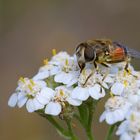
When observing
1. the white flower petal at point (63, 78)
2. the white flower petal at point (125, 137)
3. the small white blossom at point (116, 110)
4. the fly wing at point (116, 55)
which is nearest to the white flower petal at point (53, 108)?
the white flower petal at point (63, 78)

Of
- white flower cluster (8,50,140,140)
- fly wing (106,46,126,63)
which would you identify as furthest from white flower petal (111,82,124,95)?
fly wing (106,46,126,63)

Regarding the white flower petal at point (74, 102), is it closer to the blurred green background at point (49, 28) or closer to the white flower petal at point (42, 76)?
the white flower petal at point (42, 76)

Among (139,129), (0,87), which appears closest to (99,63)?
(139,129)

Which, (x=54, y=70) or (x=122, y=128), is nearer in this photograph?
(x=122, y=128)

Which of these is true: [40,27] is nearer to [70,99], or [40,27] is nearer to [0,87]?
[0,87]

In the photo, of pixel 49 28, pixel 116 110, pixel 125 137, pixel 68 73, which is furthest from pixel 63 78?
pixel 49 28

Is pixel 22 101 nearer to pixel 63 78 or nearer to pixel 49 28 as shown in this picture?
pixel 63 78

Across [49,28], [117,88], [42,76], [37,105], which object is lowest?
[49,28]
